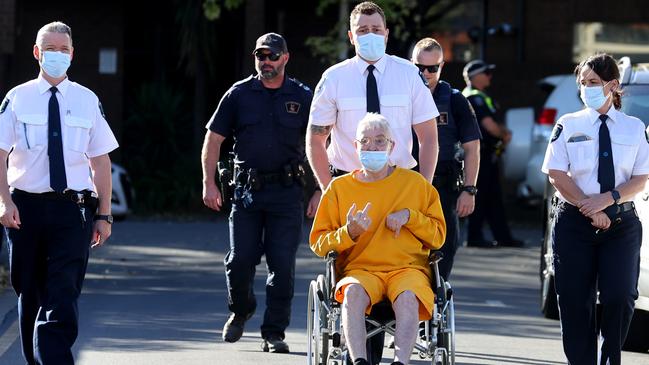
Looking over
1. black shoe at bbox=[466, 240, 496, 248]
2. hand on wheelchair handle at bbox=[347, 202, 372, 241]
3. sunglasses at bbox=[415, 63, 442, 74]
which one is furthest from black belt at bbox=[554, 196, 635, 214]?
black shoe at bbox=[466, 240, 496, 248]

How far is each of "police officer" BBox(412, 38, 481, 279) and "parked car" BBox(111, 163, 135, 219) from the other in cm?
959

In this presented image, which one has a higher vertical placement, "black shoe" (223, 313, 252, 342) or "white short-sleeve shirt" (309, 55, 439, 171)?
"white short-sleeve shirt" (309, 55, 439, 171)

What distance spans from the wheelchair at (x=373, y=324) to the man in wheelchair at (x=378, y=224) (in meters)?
0.05

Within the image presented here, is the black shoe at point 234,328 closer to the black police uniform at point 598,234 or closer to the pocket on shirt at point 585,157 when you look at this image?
the black police uniform at point 598,234

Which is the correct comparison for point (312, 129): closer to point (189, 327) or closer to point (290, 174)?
point (290, 174)

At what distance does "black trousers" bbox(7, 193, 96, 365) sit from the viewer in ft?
Answer: 26.6

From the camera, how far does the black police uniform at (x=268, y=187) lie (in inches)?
396

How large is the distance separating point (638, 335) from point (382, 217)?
3.03m

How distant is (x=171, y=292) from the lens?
44.0 feet

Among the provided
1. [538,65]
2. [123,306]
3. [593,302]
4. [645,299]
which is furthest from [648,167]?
[538,65]

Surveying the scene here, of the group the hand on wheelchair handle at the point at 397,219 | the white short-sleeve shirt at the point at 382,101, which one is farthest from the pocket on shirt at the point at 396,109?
the hand on wheelchair handle at the point at 397,219

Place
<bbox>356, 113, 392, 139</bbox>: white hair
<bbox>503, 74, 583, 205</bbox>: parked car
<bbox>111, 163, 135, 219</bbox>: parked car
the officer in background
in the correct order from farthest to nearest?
<bbox>111, 163, 135, 219</bbox>: parked car < <bbox>503, 74, 583, 205</bbox>: parked car < the officer in background < <bbox>356, 113, 392, 139</bbox>: white hair

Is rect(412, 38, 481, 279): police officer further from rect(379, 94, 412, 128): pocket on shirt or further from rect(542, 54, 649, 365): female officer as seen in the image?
rect(542, 54, 649, 365): female officer

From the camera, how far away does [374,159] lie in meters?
8.03
